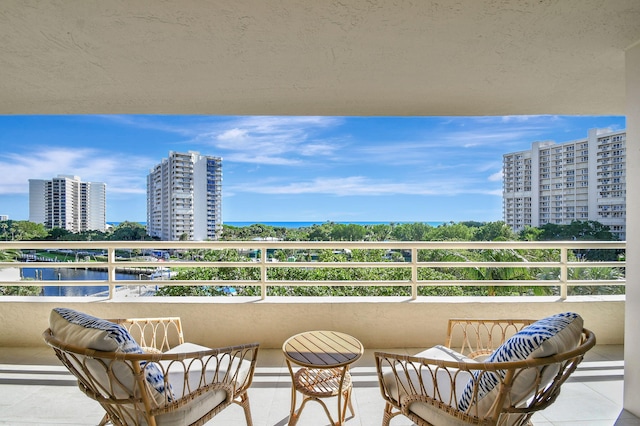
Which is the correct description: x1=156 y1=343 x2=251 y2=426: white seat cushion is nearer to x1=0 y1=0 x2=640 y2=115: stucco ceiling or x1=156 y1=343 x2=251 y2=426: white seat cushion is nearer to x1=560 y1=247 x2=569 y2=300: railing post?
x1=0 y1=0 x2=640 y2=115: stucco ceiling

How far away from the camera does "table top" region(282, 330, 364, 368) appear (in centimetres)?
186

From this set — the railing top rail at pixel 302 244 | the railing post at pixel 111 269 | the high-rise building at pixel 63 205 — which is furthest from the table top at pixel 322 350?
the high-rise building at pixel 63 205

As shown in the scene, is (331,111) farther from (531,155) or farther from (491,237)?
(531,155)

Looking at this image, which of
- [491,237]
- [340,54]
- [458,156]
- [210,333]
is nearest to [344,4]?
[340,54]

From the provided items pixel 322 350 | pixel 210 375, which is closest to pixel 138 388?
pixel 210 375

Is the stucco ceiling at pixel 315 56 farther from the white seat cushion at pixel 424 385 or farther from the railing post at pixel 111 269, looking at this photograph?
the white seat cushion at pixel 424 385

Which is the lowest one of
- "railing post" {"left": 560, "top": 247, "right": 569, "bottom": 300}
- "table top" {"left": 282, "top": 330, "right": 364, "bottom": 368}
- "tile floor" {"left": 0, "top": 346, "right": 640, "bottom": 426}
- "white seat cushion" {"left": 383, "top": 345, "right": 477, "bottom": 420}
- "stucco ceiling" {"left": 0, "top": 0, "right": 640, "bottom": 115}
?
"tile floor" {"left": 0, "top": 346, "right": 640, "bottom": 426}

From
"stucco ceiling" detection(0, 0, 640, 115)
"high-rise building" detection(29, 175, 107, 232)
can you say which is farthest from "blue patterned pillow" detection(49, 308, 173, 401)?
"high-rise building" detection(29, 175, 107, 232)

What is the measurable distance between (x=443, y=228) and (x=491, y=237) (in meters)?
2.83

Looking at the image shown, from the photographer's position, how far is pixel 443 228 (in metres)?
21.4

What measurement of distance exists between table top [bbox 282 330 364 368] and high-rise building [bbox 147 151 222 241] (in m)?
20.9

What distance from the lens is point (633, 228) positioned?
2.05m

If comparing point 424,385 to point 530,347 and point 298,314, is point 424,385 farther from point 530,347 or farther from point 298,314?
point 298,314

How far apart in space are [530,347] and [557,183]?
21.8 meters
